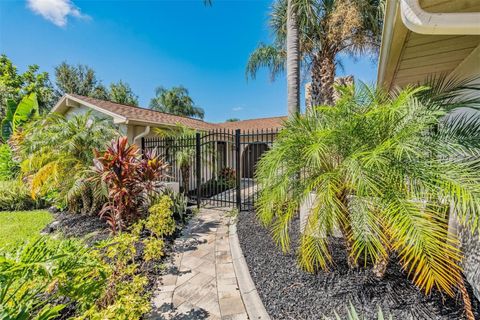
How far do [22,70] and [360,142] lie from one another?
2490cm

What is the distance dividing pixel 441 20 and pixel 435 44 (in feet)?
4.55

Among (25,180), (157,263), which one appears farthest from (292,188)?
(25,180)

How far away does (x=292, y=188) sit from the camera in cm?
287

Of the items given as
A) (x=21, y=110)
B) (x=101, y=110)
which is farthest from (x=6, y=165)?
(x=101, y=110)

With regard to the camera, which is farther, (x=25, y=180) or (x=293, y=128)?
(x=25, y=180)

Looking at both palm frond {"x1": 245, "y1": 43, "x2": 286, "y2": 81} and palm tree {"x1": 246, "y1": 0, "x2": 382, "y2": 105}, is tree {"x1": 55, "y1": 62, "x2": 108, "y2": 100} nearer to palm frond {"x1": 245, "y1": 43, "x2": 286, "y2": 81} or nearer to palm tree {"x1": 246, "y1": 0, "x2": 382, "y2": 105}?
palm frond {"x1": 245, "y1": 43, "x2": 286, "y2": 81}

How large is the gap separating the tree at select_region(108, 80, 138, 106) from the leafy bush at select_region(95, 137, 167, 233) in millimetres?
24981

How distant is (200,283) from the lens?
139 inches

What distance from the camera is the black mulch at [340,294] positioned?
2469 mm

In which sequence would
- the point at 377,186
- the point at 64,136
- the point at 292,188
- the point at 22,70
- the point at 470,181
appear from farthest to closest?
the point at 22,70 < the point at 64,136 < the point at 292,188 < the point at 377,186 < the point at 470,181

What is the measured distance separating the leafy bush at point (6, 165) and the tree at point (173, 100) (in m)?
20.5

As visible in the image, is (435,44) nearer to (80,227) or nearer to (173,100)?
(80,227)

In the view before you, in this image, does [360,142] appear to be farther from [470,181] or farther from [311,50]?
[311,50]

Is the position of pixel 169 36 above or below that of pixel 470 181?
above
